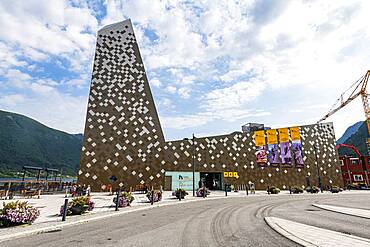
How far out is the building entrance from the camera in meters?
39.7

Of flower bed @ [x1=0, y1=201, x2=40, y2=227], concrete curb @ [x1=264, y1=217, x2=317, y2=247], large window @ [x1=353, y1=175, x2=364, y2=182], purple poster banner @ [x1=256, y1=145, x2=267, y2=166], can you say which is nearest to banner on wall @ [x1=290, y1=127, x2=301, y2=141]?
purple poster banner @ [x1=256, y1=145, x2=267, y2=166]

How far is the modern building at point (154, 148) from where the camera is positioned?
108 feet

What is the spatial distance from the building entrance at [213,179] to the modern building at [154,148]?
0.18 m

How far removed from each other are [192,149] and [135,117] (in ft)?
36.3

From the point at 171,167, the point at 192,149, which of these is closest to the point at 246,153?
the point at 192,149

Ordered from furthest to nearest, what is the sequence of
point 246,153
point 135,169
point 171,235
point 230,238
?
point 246,153, point 135,169, point 171,235, point 230,238

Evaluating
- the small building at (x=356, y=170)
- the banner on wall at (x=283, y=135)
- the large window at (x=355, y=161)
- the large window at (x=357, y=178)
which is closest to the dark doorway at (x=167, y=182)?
the banner on wall at (x=283, y=135)

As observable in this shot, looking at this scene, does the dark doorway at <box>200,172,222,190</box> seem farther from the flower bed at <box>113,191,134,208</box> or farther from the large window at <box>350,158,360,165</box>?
the large window at <box>350,158,360,165</box>

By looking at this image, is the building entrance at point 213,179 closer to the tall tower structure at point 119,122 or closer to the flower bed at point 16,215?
the tall tower structure at point 119,122

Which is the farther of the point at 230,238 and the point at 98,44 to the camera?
the point at 98,44

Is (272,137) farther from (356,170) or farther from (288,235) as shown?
(288,235)

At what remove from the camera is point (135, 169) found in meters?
33.2

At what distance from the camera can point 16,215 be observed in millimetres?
9062

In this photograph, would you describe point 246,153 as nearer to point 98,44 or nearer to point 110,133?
point 110,133
